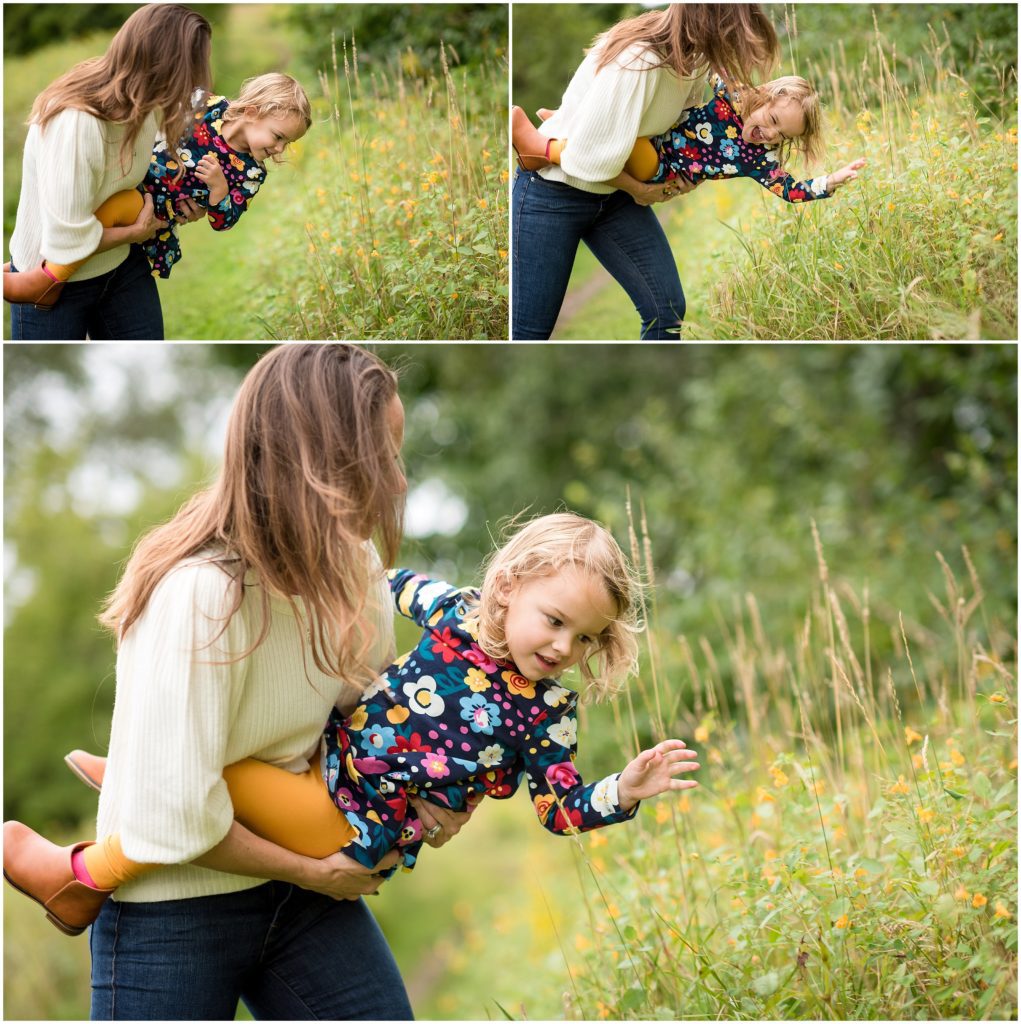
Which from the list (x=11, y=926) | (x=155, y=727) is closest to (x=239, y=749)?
(x=155, y=727)

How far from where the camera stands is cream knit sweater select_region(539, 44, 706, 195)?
2.78 meters

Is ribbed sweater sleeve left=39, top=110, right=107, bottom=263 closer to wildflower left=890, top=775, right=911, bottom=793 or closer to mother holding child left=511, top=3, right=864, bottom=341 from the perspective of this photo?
mother holding child left=511, top=3, right=864, bottom=341

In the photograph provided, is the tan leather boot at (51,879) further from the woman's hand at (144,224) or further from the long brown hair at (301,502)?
the woman's hand at (144,224)

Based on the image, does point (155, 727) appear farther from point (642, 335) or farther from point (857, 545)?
point (857, 545)

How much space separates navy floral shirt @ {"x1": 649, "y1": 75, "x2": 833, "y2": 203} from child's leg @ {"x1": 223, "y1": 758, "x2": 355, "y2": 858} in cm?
191

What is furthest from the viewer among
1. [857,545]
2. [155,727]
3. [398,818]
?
[857,545]

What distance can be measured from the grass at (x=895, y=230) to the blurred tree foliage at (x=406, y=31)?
1.02 meters

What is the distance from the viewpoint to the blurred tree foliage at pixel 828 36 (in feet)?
10.6

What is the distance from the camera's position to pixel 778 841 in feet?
8.96

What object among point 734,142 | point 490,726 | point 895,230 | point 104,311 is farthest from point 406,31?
point 490,726

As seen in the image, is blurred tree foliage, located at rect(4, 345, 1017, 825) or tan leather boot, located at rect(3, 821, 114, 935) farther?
blurred tree foliage, located at rect(4, 345, 1017, 825)

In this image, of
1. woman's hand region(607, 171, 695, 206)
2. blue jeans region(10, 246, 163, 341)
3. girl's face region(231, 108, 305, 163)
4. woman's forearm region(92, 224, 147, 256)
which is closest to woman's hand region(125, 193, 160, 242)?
woman's forearm region(92, 224, 147, 256)

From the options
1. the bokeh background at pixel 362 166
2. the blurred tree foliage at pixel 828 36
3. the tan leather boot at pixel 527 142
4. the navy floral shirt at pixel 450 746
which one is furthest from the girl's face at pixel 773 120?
the navy floral shirt at pixel 450 746

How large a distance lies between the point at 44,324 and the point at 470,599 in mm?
1432
